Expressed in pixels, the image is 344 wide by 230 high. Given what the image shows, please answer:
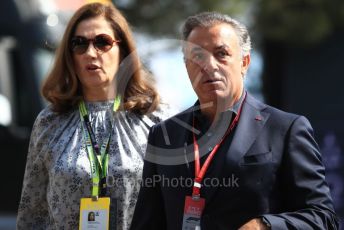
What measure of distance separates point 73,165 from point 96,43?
64cm

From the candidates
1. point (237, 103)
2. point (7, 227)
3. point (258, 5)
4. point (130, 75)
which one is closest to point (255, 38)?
point (258, 5)

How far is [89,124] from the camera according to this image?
12.8ft

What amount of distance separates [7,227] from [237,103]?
677cm

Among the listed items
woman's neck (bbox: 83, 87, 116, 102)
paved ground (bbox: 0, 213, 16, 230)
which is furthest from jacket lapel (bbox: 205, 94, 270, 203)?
paved ground (bbox: 0, 213, 16, 230)

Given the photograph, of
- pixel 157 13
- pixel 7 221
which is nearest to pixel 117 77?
pixel 7 221

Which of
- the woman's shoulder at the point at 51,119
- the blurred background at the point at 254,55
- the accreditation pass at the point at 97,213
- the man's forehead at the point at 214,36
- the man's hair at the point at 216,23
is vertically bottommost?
the accreditation pass at the point at 97,213

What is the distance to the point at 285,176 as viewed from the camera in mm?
2887

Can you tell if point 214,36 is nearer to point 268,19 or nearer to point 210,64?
point 210,64

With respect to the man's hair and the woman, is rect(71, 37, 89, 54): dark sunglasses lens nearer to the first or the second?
the woman

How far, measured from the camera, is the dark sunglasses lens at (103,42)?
3916 mm

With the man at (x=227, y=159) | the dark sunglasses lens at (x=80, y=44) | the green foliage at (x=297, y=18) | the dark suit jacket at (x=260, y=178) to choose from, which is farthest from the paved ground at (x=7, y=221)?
the dark suit jacket at (x=260, y=178)

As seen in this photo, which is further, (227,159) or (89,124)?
(89,124)

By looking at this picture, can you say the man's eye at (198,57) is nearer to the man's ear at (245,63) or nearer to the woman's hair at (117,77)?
the man's ear at (245,63)

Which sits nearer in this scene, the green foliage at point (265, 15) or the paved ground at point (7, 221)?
the paved ground at point (7, 221)
